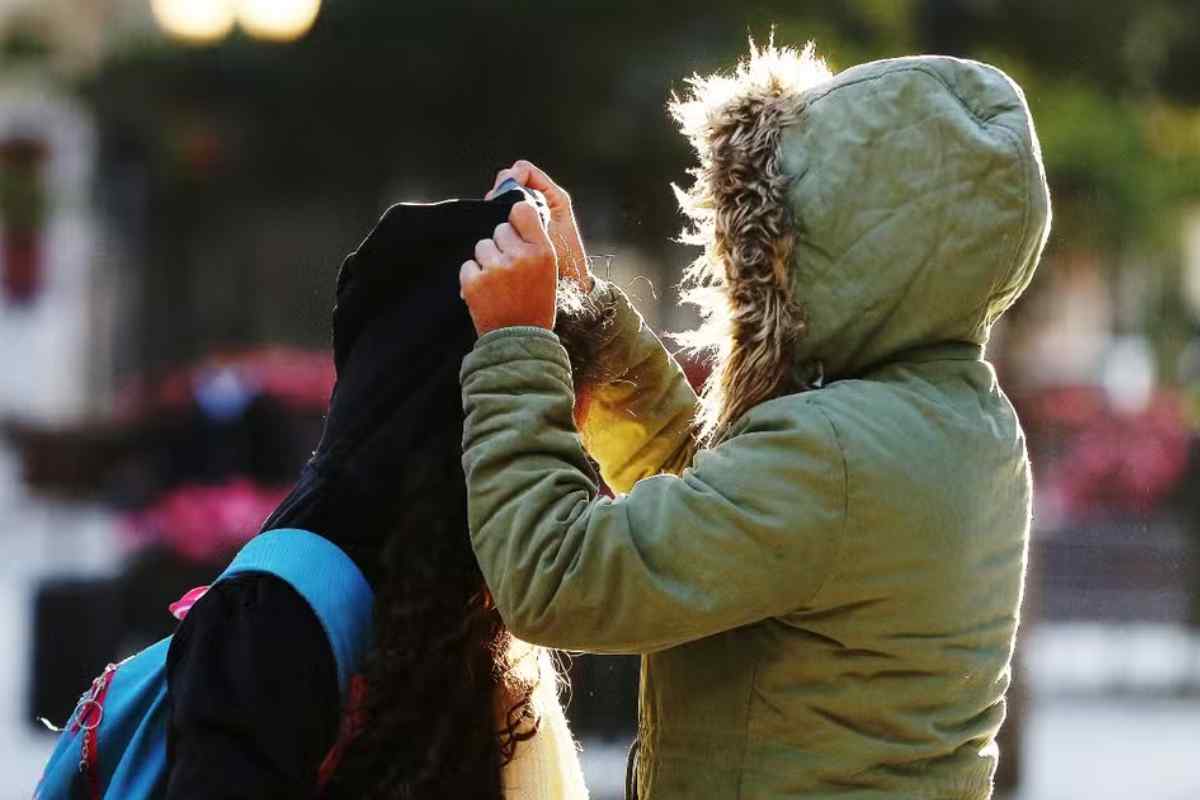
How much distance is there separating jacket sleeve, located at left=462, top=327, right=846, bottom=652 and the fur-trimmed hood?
144 mm

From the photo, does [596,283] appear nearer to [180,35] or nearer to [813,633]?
[813,633]

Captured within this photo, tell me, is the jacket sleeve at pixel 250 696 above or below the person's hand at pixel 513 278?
below

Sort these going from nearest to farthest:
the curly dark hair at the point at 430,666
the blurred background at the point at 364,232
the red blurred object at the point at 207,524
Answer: the curly dark hair at the point at 430,666 → the red blurred object at the point at 207,524 → the blurred background at the point at 364,232

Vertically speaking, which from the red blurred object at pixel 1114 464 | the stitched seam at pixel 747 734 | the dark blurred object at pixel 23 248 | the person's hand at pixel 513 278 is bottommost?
the red blurred object at pixel 1114 464

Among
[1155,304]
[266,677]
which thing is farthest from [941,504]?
[1155,304]

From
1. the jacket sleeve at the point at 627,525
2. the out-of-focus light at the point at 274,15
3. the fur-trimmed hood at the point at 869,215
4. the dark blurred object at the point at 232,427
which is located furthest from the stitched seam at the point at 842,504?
the out-of-focus light at the point at 274,15

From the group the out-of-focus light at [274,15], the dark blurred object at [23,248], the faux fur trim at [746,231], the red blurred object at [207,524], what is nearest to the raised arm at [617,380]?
the faux fur trim at [746,231]

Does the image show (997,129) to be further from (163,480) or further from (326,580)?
(163,480)

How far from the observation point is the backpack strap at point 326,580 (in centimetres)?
195

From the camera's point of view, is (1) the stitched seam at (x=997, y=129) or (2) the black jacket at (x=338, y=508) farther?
(1) the stitched seam at (x=997, y=129)

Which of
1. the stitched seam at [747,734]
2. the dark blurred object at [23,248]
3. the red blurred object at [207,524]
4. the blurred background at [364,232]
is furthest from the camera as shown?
the dark blurred object at [23,248]

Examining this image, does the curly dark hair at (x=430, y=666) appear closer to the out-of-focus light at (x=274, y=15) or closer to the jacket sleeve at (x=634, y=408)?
the jacket sleeve at (x=634, y=408)

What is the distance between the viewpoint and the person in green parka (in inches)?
77.5

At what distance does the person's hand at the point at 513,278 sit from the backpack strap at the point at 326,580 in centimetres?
29
